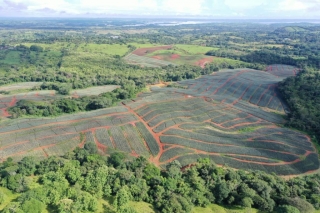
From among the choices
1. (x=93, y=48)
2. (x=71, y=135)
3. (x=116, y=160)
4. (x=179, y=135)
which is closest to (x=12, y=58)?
(x=93, y=48)

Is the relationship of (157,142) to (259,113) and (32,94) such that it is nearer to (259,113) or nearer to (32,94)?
(259,113)

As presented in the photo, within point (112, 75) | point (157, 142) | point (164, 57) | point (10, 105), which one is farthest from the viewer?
point (164, 57)

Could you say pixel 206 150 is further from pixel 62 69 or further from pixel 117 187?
pixel 62 69

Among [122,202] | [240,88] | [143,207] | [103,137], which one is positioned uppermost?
[122,202]

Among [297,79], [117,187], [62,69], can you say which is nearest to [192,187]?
[117,187]

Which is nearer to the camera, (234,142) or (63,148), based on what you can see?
(63,148)

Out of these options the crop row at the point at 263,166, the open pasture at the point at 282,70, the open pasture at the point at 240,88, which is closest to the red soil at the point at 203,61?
the open pasture at the point at 240,88

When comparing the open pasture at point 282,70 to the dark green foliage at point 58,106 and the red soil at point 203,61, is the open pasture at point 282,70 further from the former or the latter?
the dark green foliage at point 58,106

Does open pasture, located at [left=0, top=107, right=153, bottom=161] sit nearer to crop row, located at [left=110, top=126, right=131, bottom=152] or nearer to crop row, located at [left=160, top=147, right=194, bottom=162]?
crop row, located at [left=110, top=126, right=131, bottom=152]
